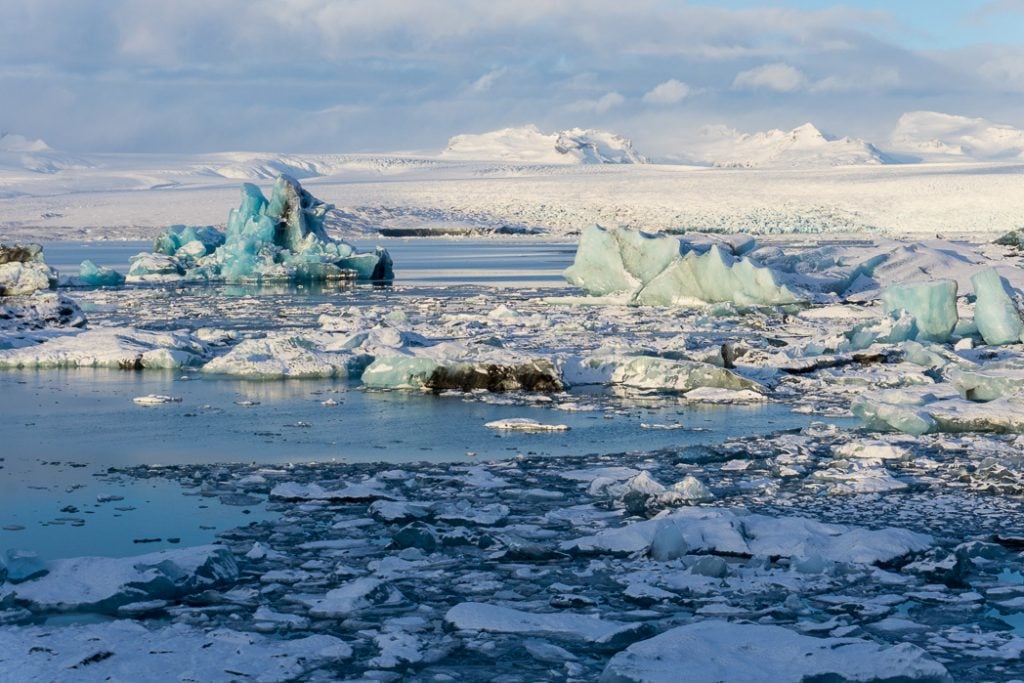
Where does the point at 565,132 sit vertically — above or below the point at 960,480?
above

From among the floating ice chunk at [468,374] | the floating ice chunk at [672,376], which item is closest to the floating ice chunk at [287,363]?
the floating ice chunk at [468,374]

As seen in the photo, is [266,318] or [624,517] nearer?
[624,517]

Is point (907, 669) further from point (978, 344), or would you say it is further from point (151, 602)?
point (978, 344)

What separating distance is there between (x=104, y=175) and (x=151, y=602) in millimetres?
103297

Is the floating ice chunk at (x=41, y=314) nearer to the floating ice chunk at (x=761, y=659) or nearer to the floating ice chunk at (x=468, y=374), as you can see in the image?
the floating ice chunk at (x=468, y=374)

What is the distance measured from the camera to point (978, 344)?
34.2ft

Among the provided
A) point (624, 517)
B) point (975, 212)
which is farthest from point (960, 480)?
point (975, 212)

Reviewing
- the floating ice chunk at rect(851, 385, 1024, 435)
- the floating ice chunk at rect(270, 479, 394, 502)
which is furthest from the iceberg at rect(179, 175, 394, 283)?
the floating ice chunk at rect(270, 479, 394, 502)

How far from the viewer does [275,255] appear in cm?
2262

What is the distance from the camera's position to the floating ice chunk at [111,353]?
936cm

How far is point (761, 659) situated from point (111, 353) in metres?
7.35

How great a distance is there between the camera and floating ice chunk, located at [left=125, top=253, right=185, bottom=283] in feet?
72.8

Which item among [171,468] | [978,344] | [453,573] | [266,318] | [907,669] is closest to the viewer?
[907,669]

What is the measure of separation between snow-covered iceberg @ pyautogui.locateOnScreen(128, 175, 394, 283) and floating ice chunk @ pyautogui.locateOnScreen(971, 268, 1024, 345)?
536 inches
